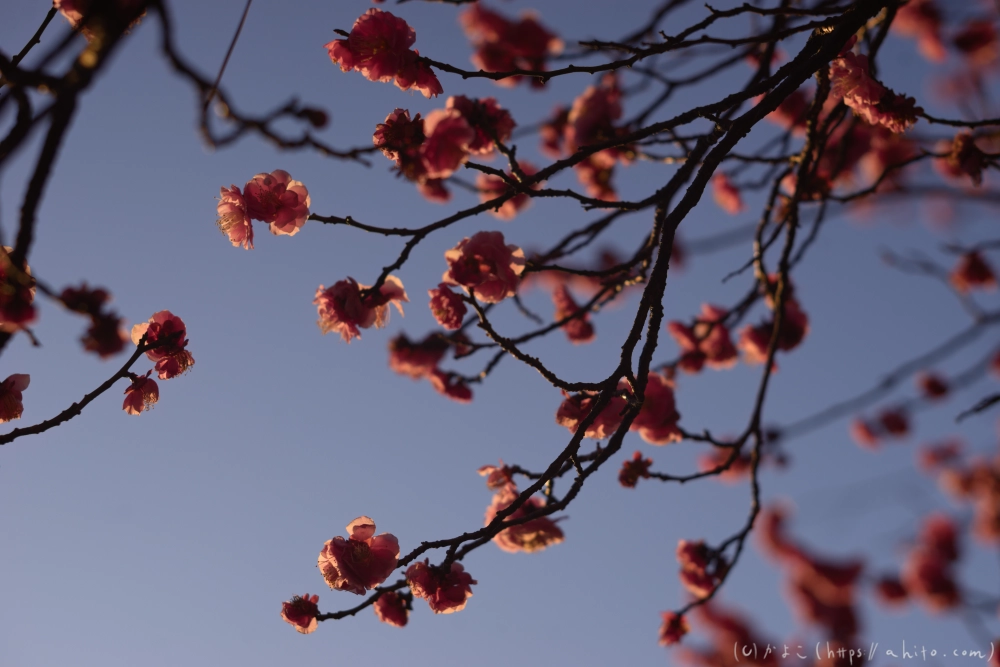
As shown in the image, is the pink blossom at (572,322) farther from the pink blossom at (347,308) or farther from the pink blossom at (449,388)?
the pink blossom at (347,308)

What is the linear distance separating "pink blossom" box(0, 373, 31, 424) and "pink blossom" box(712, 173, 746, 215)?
4.34 metres

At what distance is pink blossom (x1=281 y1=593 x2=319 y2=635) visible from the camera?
1.70 m

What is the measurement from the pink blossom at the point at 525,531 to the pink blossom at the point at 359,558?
0.45 metres

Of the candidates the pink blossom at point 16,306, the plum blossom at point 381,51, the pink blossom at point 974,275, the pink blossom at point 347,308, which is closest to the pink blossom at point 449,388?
the pink blossom at point 347,308

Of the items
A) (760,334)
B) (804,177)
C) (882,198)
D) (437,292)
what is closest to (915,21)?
(882,198)

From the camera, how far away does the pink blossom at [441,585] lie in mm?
1568

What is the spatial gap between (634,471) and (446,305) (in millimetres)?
844

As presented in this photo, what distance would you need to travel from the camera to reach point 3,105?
1.06 m

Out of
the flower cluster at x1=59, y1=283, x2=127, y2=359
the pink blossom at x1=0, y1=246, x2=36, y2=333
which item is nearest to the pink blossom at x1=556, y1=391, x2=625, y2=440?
the flower cluster at x1=59, y1=283, x2=127, y2=359

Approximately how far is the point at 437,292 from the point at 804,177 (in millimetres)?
1392

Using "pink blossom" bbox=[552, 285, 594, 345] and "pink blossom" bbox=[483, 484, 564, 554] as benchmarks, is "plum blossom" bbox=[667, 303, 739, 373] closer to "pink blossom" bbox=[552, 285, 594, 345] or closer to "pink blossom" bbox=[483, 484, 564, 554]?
"pink blossom" bbox=[552, 285, 594, 345]

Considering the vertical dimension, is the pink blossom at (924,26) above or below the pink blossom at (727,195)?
above

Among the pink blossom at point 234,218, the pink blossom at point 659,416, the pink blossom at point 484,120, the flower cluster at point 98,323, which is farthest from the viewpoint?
the pink blossom at point 659,416

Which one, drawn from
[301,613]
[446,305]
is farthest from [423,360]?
[301,613]
